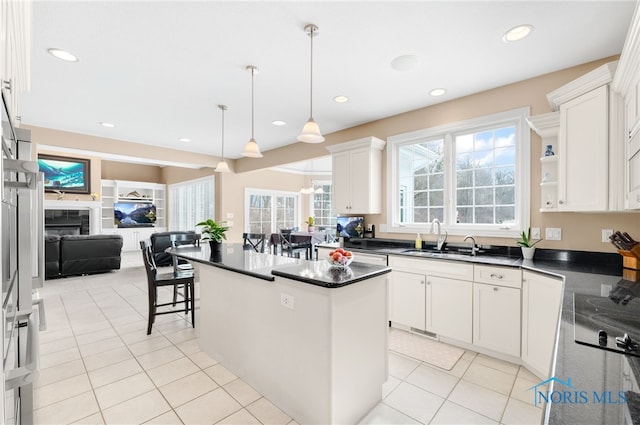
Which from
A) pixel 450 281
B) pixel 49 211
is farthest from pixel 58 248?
pixel 450 281

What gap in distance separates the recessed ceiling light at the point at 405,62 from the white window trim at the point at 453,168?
3.72 ft

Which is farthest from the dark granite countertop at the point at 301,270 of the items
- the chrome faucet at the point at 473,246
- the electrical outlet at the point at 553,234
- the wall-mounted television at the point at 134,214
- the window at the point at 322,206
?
the wall-mounted television at the point at 134,214

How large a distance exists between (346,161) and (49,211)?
8.57 m

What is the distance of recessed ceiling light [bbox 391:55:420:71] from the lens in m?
2.63

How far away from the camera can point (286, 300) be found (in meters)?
1.97

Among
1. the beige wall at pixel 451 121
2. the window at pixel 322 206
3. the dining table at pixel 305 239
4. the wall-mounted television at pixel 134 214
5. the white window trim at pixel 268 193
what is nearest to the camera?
the beige wall at pixel 451 121

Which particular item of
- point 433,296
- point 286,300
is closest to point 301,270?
point 286,300

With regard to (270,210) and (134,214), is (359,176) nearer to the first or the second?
(270,210)

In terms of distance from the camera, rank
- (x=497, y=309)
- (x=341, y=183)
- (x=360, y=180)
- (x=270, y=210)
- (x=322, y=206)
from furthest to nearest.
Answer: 1. (x=322, y=206)
2. (x=270, y=210)
3. (x=341, y=183)
4. (x=360, y=180)
5. (x=497, y=309)

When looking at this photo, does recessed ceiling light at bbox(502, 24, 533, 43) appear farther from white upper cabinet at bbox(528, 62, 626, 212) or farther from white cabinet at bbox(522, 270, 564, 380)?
white cabinet at bbox(522, 270, 564, 380)

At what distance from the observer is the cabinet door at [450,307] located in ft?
9.32

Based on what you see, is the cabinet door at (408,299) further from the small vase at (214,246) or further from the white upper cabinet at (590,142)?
the small vase at (214,246)

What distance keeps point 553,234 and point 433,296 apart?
129cm

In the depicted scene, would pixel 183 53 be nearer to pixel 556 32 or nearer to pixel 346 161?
pixel 346 161
